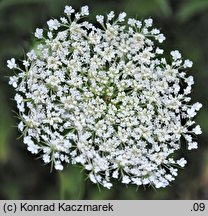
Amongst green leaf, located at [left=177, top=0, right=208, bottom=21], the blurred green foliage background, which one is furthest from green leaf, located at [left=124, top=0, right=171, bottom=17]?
green leaf, located at [left=177, top=0, right=208, bottom=21]

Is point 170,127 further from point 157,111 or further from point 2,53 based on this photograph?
point 2,53

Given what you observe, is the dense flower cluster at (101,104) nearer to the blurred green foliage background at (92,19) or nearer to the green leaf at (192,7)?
the blurred green foliage background at (92,19)

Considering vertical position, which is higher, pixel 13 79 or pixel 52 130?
pixel 13 79

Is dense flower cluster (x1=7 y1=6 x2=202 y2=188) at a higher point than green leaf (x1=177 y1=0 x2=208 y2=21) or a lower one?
lower

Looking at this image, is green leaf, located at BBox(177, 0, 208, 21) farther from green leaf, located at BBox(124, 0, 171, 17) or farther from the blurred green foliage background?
green leaf, located at BBox(124, 0, 171, 17)

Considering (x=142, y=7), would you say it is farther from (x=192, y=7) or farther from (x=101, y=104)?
(x=101, y=104)
